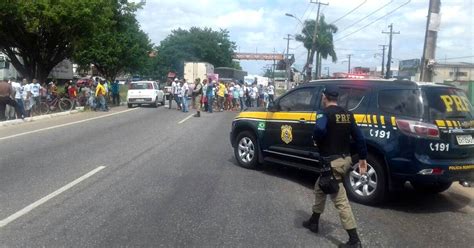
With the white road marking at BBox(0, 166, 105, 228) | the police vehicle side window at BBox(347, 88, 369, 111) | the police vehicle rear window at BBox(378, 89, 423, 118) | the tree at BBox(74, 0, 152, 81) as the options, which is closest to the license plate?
the police vehicle rear window at BBox(378, 89, 423, 118)

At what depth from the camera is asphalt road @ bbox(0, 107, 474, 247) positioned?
215 inches

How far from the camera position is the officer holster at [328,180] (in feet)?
17.6

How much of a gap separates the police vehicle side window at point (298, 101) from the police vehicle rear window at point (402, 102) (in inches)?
50.8

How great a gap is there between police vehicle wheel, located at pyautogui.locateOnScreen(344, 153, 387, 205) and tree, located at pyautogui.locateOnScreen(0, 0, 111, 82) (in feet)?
70.2

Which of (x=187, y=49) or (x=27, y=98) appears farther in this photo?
(x=187, y=49)

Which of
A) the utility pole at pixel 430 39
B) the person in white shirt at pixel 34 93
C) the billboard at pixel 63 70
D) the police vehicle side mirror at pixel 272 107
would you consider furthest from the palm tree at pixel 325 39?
the police vehicle side mirror at pixel 272 107

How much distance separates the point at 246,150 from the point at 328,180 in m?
4.29

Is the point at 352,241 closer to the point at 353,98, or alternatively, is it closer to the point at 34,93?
the point at 353,98

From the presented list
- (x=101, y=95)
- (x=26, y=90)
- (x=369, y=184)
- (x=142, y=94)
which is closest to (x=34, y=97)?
(x=26, y=90)

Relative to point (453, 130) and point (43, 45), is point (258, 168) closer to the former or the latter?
point (453, 130)

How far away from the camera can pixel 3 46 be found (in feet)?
92.7

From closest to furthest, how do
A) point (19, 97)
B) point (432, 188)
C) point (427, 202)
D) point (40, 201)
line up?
1. point (40, 201)
2. point (427, 202)
3. point (432, 188)
4. point (19, 97)

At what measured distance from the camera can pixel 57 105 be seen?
2552cm

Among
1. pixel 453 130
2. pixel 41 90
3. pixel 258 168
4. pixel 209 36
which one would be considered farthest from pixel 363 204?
pixel 209 36
